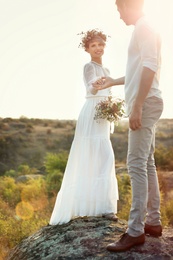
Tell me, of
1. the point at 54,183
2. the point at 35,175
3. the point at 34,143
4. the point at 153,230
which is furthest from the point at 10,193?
the point at 34,143

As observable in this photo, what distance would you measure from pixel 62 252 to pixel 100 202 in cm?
120

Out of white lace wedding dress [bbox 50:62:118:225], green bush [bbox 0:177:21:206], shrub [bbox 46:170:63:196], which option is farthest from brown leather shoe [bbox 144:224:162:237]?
shrub [bbox 46:170:63:196]

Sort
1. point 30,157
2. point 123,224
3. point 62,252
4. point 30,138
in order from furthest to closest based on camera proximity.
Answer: point 30,138 → point 30,157 → point 123,224 → point 62,252

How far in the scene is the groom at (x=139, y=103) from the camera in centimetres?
354

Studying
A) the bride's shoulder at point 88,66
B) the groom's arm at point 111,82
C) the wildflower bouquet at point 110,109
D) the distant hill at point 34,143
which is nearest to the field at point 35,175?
the distant hill at point 34,143

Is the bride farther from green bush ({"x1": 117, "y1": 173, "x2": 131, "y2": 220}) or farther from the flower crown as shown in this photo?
green bush ({"x1": 117, "y1": 173, "x2": 131, "y2": 220})

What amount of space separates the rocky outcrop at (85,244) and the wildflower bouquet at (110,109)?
129 cm

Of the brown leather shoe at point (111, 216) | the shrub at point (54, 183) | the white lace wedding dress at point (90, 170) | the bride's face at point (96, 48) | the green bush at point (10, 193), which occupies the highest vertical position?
the bride's face at point (96, 48)

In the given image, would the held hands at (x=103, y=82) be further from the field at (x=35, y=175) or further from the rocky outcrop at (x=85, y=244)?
the field at (x=35, y=175)

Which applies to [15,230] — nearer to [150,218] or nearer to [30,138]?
[150,218]

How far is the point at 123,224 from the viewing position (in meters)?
4.77

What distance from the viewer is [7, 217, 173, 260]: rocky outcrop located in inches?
146

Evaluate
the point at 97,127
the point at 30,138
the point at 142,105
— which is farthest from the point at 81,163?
the point at 30,138

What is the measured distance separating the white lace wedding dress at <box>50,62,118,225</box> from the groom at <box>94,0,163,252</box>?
1428 millimetres
